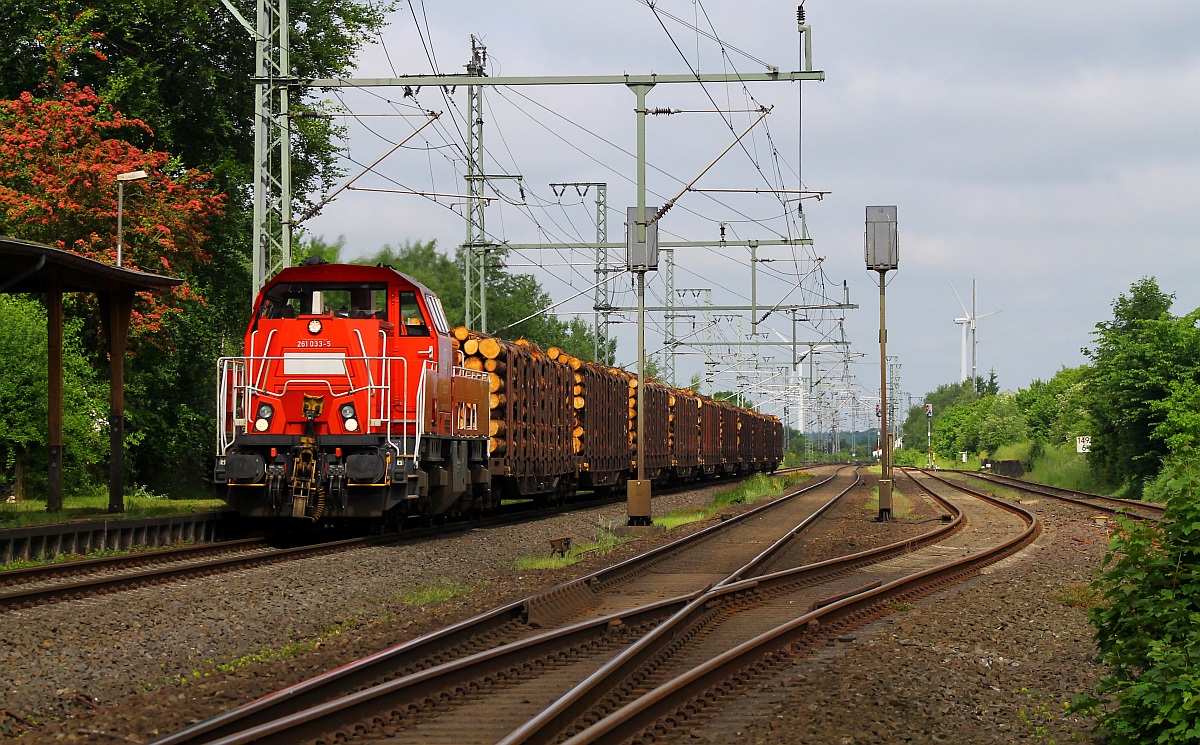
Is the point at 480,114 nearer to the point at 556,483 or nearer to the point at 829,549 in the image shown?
the point at 556,483

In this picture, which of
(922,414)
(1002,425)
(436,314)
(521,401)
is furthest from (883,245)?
(922,414)

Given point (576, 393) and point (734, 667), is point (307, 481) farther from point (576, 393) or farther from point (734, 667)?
point (576, 393)

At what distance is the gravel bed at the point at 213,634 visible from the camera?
22.3 feet

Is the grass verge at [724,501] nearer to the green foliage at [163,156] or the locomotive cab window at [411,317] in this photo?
the locomotive cab window at [411,317]

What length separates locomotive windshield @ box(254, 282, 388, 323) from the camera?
1680 cm

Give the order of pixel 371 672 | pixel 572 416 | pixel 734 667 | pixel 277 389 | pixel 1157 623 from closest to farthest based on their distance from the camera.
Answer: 1. pixel 1157 623
2. pixel 371 672
3. pixel 734 667
4. pixel 277 389
5. pixel 572 416

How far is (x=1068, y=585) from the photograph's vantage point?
13125 millimetres

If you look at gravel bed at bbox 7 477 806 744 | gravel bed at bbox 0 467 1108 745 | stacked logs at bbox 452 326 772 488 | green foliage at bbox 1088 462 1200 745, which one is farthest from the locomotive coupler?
green foliage at bbox 1088 462 1200 745

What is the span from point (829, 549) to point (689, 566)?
11.3 ft

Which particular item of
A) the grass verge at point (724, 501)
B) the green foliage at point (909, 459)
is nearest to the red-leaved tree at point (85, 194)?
the grass verge at point (724, 501)

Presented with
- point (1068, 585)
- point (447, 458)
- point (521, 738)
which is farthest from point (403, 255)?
point (521, 738)

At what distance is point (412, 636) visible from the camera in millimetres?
9141

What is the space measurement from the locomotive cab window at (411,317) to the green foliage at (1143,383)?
69.3 ft

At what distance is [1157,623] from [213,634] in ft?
22.7
